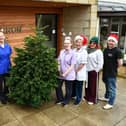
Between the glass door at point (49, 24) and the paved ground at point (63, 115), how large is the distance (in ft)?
9.70

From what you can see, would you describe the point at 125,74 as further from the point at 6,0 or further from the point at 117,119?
the point at 6,0

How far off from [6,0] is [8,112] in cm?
256

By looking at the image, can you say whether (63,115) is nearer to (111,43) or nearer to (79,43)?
(79,43)

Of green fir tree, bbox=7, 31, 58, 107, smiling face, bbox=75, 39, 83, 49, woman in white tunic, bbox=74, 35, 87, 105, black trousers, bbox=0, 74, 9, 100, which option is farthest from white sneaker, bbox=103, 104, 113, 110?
black trousers, bbox=0, 74, 9, 100

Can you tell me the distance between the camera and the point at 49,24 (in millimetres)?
6516

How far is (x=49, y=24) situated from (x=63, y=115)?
3692 mm

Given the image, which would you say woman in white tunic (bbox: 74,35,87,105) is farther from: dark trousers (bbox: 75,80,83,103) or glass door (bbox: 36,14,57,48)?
glass door (bbox: 36,14,57,48)

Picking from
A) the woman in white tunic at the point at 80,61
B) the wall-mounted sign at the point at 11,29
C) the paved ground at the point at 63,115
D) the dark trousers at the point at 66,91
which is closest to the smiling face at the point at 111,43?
the woman in white tunic at the point at 80,61

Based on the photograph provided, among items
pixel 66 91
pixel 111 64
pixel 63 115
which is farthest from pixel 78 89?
pixel 111 64

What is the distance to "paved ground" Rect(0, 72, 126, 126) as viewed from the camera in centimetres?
344

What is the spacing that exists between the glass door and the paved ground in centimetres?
296

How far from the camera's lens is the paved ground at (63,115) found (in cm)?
344

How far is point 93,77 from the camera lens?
402 centimetres

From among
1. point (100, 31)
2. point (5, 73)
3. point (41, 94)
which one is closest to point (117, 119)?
point (41, 94)
